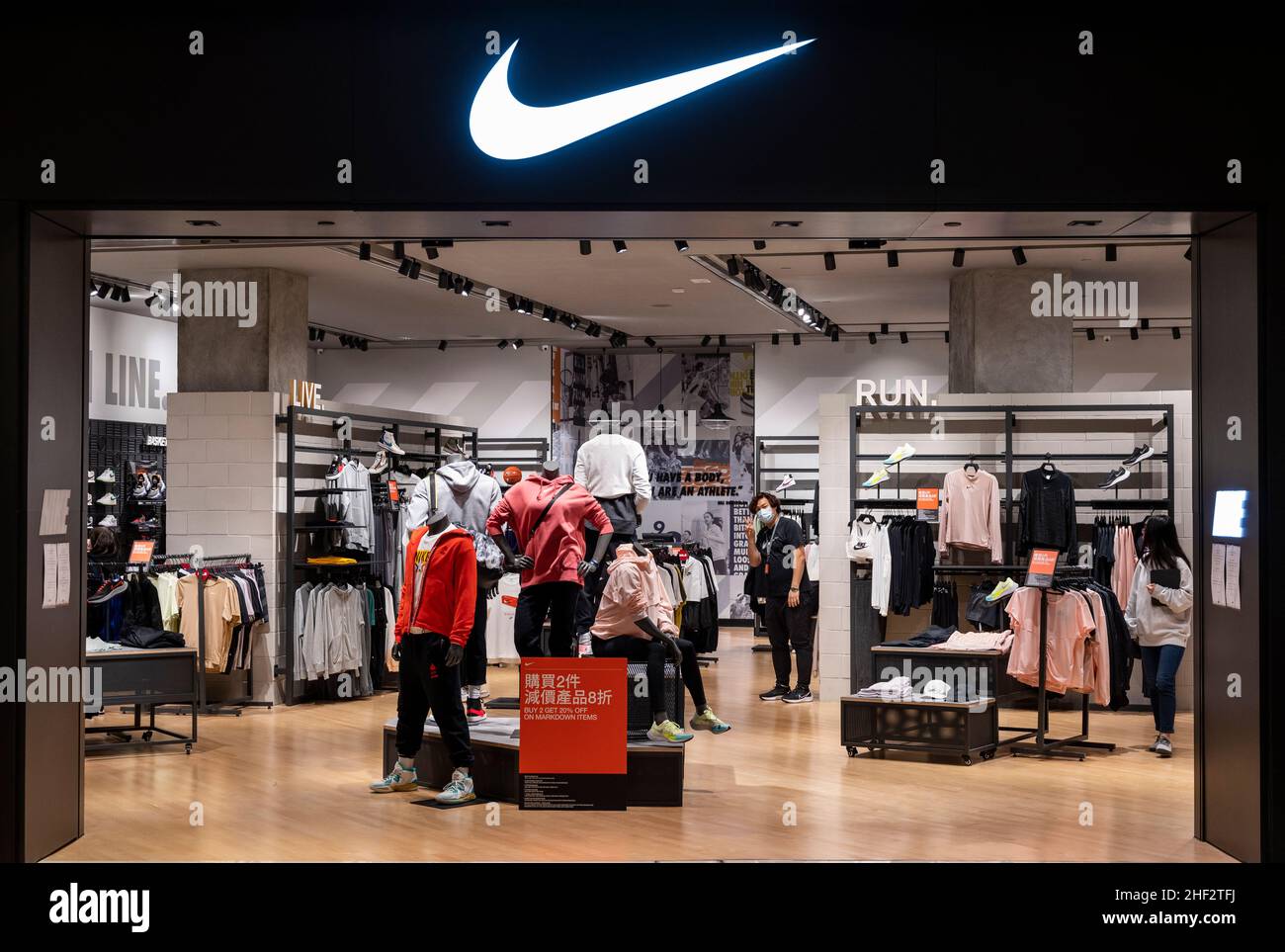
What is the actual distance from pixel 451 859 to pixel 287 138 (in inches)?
123

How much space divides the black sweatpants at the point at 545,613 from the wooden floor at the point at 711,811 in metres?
1.02

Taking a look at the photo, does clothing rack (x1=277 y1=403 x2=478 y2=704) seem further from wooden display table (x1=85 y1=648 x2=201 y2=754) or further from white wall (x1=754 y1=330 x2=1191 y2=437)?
white wall (x1=754 y1=330 x2=1191 y2=437)

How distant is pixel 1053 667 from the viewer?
26.4 feet

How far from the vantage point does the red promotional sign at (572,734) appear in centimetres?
601

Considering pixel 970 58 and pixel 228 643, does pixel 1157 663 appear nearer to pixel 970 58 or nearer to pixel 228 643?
pixel 970 58

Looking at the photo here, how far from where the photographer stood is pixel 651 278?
11422 millimetres

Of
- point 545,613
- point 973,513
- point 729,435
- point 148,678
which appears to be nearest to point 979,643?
point 973,513

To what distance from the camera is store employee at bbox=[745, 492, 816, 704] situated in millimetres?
10125

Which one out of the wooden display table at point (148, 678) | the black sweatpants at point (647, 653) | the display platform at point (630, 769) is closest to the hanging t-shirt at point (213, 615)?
the wooden display table at point (148, 678)

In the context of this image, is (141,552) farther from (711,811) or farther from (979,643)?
(979,643)

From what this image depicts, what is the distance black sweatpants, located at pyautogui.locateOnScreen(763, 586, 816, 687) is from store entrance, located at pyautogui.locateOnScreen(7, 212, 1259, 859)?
0.04 metres

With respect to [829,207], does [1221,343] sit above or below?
below

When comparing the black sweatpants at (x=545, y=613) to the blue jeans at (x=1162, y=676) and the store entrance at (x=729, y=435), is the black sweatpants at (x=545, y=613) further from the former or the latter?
the blue jeans at (x=1162, y=676)

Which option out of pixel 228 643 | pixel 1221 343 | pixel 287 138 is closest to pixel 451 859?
pixel 287 138
